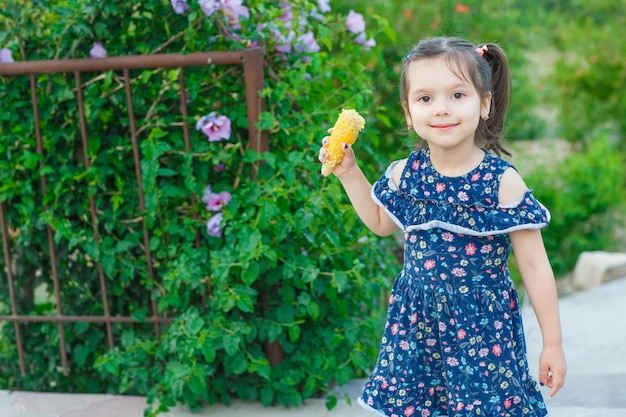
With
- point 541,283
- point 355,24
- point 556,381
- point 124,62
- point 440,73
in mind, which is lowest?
point 556,381

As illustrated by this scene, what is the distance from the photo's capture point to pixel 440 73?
1.98 meters

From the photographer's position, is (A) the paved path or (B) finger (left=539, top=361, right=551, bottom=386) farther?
(A) the paved path

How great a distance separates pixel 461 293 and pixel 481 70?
0.54m

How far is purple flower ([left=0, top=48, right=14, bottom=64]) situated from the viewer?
2.96 meters

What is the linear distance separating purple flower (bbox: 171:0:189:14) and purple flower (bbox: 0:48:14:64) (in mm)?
632

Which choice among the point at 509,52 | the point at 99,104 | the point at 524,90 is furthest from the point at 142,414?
the point at 524,90

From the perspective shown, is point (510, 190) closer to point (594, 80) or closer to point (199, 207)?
point (199, 207)

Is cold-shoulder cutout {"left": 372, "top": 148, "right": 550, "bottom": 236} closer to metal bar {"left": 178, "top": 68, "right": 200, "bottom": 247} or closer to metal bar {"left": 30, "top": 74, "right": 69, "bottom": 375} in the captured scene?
metal bar {"left": 178, "top": 68, "right": 200, "bottom": 247}

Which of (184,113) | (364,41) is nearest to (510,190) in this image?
(184,113)

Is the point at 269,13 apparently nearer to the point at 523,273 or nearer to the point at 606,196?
the point at 523,273

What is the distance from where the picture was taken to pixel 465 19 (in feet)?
22.7

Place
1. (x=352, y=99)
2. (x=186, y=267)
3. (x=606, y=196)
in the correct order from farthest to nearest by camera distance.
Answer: (x=606, y=196) < (x=352, y=99) < (x=186, y=267)

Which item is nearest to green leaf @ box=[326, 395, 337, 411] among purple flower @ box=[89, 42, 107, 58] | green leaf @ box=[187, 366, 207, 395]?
green leaf @ box=[187, 366, 207, 395]

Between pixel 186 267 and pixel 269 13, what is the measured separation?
897 millimetres
